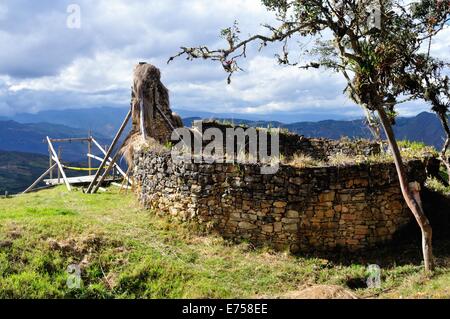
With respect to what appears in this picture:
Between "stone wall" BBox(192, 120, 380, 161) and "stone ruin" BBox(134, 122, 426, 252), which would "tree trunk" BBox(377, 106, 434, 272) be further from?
"stone wall" BBox(192, 120, 380, 161)

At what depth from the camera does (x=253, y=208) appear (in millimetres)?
10625

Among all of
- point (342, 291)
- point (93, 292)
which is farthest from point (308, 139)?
point (93, 292)

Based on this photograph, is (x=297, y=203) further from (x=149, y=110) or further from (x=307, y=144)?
(x=149, y=110)

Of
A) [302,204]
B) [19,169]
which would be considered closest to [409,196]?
[302,204]

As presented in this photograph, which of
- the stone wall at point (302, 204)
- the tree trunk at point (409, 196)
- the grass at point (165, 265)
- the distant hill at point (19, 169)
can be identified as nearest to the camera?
the grass at point (165, 265)

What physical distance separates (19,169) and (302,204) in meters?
98.2

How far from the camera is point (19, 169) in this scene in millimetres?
96125

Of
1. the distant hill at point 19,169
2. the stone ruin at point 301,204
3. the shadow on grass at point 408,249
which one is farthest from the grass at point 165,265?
the distant hill at point 19,169

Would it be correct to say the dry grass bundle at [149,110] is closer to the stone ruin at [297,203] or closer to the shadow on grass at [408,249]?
the stone ruin at [297,203]

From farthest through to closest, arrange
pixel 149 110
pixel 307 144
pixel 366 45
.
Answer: pixel 307 144
pixel 149 110
pixel 366 45

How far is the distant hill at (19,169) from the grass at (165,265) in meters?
74.7

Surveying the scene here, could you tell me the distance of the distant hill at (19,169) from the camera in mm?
83375

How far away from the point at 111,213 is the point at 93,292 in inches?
185
